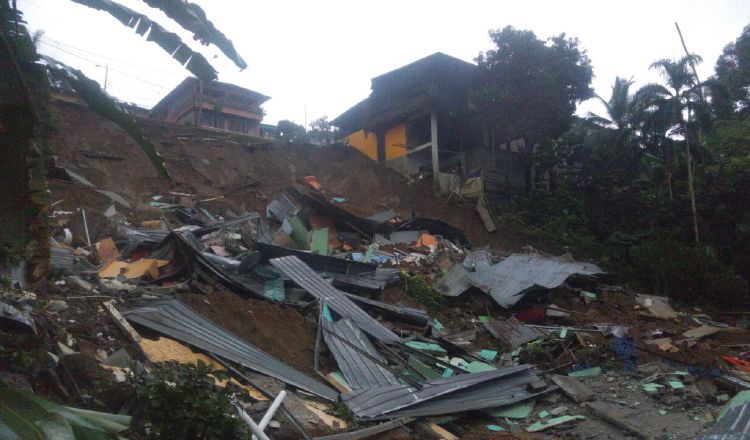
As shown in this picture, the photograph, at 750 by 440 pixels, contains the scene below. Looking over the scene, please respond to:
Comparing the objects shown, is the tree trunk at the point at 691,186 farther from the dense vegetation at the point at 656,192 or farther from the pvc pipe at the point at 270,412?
the pvc pipe at the point at 270,412

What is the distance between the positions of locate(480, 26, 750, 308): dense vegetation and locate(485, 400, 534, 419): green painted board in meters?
9.26

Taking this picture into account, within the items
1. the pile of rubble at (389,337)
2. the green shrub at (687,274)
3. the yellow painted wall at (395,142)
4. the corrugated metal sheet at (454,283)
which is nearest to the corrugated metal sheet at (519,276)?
the pile of rubble at (389,337)

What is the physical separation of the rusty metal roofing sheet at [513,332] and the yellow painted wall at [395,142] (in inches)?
493

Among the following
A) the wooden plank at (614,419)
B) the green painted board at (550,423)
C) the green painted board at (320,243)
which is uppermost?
the green painted board at (320,243)

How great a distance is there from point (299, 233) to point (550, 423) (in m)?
8.00

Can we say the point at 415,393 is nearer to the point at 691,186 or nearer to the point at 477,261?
the point at 477,261

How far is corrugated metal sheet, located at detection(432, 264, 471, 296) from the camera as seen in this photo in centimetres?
1006

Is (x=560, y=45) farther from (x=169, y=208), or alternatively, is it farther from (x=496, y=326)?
(x=169, y=208)

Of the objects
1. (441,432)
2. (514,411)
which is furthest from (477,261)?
(441,432)

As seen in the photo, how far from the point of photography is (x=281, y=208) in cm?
1402

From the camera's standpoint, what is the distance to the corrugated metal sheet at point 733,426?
14.6ft

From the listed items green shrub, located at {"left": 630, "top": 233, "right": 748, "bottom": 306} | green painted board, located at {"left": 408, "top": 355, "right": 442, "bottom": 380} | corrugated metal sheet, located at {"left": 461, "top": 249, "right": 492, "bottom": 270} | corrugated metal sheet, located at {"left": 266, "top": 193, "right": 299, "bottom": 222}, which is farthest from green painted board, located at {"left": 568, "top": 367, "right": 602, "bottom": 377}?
corrugated metal sheet, located at {"left": 266, "top": 193, "right": 299, "bottom": 222}

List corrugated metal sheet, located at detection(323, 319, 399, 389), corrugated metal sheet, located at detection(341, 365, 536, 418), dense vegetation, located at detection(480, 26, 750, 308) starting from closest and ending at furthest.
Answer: corrugated metal sheet, located at detection(341, 365, 536, 418) < corrugated metal sheet, located at detection(323, 319, 399, 389) < dense vegetation, located at detection(480, 26, 750, 308)

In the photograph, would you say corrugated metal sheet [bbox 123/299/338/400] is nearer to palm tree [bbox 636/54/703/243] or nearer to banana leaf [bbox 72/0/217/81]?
banana leaf [bbox 72/0/217/81]
